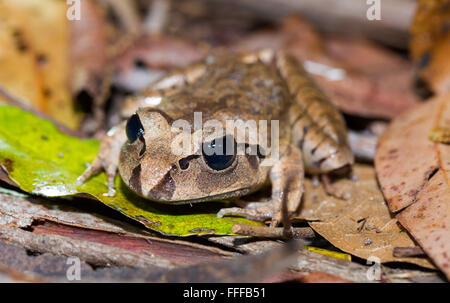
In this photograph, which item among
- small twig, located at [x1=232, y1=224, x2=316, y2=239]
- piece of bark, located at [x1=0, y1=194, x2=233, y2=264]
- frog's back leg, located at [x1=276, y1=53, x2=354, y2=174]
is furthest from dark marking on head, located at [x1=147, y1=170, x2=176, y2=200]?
frog's back leg, located at [x1=276, y1=53, x2=354, y2=174]

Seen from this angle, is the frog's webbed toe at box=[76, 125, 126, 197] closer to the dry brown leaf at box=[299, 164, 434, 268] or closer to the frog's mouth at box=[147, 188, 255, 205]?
the frog's mouth at box=[147, 188, 255, 205]

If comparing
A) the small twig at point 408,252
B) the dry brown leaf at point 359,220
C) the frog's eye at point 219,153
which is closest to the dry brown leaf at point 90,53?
the frog's eye at point 219,153

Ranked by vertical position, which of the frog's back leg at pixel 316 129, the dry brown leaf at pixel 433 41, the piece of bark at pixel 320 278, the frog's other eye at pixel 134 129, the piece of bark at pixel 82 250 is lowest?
the piece of bark at pixel 320 278

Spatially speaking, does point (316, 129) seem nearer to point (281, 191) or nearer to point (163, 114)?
point (281, 191)

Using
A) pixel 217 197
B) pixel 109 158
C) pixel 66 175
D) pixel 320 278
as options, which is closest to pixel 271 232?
pixel 320 278

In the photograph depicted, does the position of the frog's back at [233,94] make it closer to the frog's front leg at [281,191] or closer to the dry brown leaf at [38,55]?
the frog's front leg at [281,191]

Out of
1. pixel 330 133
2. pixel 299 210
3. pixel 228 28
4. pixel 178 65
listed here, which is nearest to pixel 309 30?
pixel 228 28
